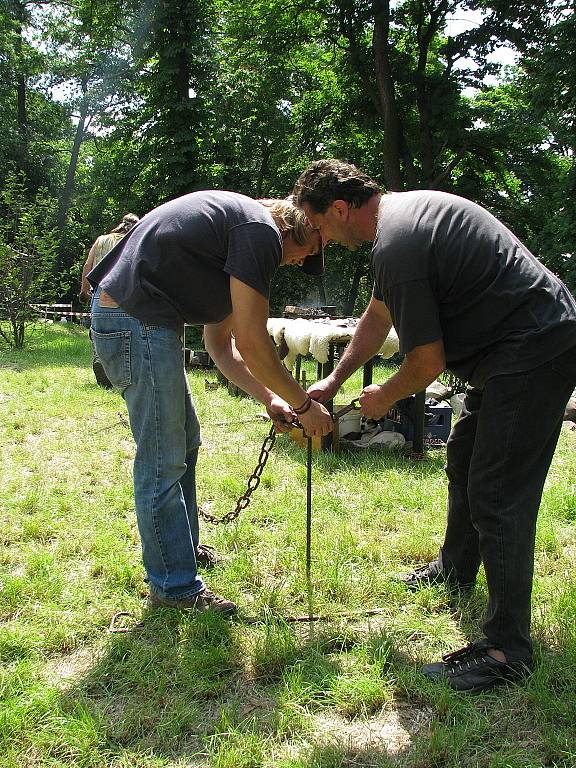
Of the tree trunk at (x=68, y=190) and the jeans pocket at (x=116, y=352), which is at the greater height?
the tree trunk at (x=68, y=190)

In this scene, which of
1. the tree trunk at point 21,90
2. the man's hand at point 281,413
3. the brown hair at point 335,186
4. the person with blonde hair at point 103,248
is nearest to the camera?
the brown hair at point 335,186

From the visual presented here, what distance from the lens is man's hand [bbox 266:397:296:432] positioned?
9.54 ft

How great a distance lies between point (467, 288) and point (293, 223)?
748 millimetres

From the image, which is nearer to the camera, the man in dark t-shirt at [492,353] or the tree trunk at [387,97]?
the man in dark t-shirt at [492,353]

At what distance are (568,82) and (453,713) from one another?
39.5ft

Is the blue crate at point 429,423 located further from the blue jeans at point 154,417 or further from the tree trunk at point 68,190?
the tree trunk at point 68,190

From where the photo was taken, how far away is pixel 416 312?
2.18 m

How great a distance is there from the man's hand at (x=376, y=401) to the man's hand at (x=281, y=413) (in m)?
0.36

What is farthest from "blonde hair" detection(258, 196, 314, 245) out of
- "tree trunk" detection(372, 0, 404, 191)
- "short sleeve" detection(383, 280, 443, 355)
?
"tree trunk" detection(372, 0, 404, 191)

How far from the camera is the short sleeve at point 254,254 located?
2375mm

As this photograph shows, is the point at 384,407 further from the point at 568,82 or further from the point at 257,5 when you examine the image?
the point at 257,5

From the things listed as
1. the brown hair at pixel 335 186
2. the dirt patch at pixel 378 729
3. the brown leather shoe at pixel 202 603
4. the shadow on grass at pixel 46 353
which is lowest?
the dirt patch at pixel 378 729

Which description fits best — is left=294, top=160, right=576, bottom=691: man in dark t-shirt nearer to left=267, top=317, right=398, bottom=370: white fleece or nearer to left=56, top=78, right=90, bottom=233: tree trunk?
left=267, top=317, right=398, bottom=370: white fleece

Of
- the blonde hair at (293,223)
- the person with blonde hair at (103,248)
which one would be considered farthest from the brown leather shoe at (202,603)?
the person with blonde hair at (103,248)
